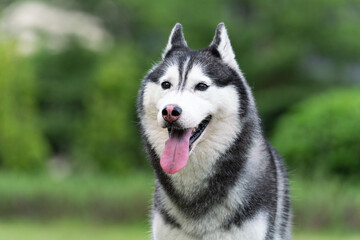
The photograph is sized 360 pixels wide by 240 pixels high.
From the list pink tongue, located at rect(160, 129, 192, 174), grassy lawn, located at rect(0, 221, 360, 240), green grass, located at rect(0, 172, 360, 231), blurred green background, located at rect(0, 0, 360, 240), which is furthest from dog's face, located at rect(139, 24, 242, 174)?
green grass, located at rect(0, 172, 360, 231)

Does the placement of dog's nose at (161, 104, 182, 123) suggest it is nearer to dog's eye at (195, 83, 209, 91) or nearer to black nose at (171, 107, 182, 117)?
black nose at (171, 107, 182, 117)

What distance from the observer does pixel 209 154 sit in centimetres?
430

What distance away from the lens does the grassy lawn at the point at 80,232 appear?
9.23 metres

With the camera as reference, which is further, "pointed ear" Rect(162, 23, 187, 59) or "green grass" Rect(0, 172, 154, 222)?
"green grass" Rect(0, 172, 154, 222)

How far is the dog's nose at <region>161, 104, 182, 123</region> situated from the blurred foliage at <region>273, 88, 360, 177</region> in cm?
679

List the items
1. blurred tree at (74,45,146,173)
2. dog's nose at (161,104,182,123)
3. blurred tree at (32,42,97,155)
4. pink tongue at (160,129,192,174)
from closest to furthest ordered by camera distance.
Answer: dog's nose at (161,104,182,123), pink tongue at (160,129,192,174), blurred tree at (74,45,146,173), blurred tree at (32,42,97,155)

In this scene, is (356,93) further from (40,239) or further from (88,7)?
(88,7)

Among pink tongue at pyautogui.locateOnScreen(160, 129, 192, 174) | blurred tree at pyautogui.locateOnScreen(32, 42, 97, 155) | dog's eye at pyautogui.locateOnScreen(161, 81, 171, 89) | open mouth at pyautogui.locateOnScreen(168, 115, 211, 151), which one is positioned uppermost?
dog's eye at pyautogui.locateOnScreen(161, 81, 171, 89)

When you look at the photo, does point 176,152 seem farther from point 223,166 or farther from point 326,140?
point 326,140

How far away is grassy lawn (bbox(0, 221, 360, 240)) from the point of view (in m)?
9.23

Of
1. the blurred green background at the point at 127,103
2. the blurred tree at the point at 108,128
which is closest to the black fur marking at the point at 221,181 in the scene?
the blurred green background at the point at 127,103

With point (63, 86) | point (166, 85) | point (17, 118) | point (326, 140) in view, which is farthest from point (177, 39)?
point (63, 86)

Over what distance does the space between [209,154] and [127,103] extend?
33.0ft

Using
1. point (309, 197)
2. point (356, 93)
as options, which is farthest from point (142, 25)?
point (309, 197)
